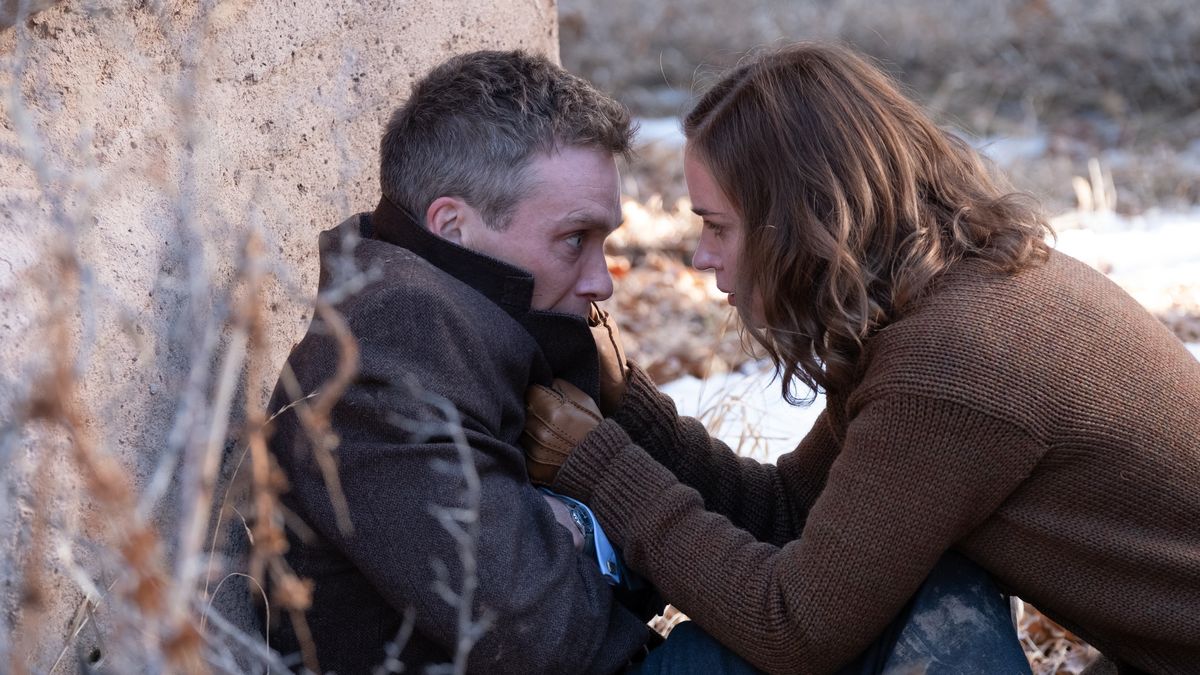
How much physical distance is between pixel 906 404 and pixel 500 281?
2.67 ft

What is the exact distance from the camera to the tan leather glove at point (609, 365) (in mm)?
2715

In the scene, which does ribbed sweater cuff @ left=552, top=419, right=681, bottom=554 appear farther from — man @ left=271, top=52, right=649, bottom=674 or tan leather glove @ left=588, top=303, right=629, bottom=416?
tan leather glove @ left=588, top=303, right=629, bottom=416

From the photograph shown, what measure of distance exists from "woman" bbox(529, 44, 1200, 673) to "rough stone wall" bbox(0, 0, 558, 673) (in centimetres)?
70

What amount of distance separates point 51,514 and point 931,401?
4.56 ft

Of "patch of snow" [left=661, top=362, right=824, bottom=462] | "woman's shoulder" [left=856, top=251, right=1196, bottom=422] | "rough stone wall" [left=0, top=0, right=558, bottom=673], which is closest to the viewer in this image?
"rough stone wall" [left=0, top=0, right=558, bottom=673]

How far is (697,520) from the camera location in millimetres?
2279

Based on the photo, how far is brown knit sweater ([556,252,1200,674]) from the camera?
204 cm

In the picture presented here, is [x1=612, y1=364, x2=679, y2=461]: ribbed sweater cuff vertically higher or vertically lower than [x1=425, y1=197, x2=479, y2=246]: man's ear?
lower

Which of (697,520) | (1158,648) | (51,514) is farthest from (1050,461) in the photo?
(51,514)

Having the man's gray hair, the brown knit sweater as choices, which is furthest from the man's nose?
the brown knit sweater

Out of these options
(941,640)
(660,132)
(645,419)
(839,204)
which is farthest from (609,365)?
(660,132)

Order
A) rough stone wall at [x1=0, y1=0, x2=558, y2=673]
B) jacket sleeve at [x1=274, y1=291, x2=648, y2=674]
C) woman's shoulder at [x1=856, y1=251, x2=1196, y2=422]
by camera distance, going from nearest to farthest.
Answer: rough stone wall at [x1=0, y1=0, x2=558, y2=673] < woman's shoulder at [x1=856, y1=251, x2=1196, y2=422] < jacket sleeve at [x1=274, y1=291, x2=648, y2=674]

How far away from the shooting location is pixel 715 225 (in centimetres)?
244

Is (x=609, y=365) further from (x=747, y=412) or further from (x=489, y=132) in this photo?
(x=747, y=412)
